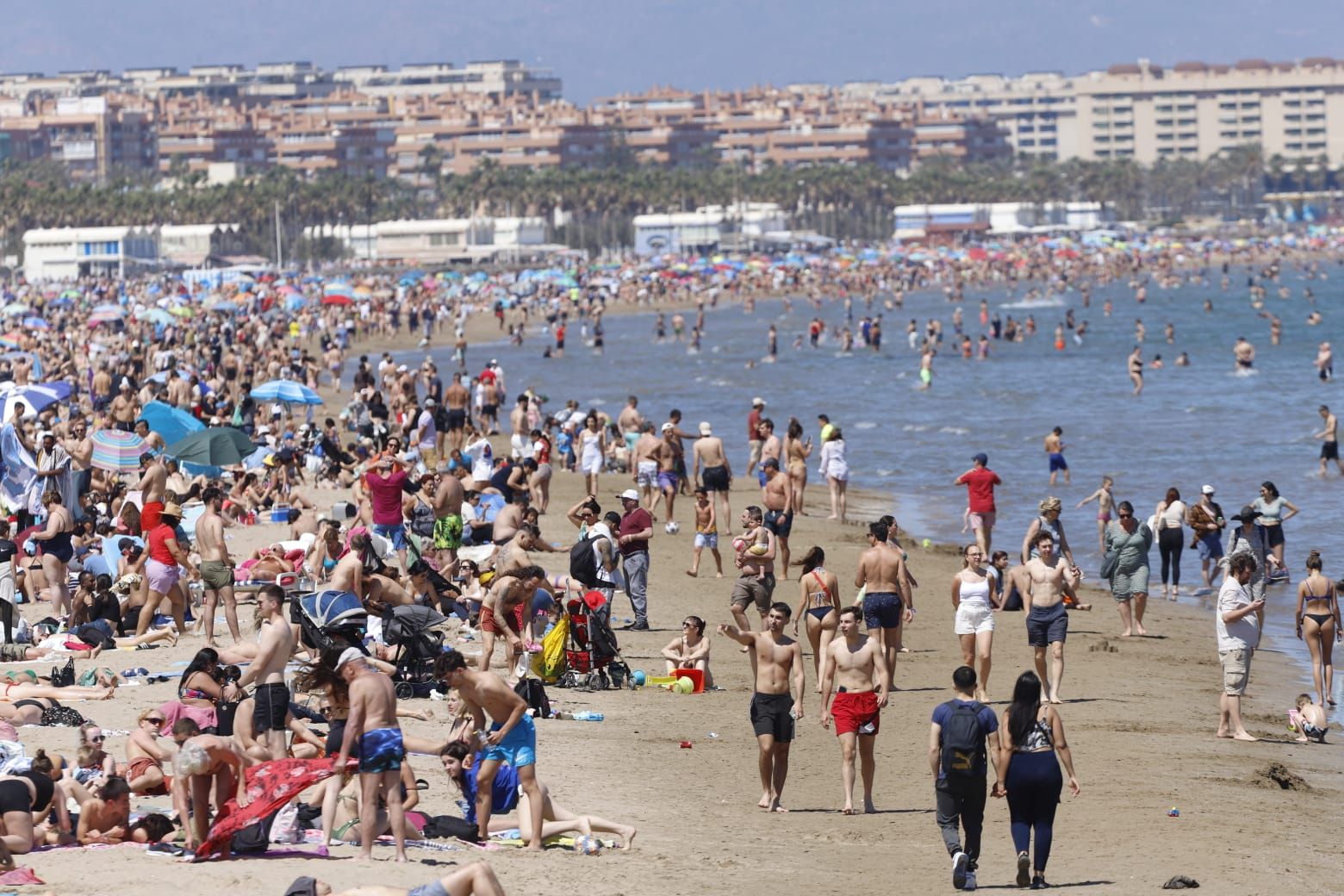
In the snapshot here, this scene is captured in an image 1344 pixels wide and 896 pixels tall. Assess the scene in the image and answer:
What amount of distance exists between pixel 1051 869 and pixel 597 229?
117255 millimetres

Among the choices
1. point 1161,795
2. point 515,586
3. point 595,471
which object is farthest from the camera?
point 595,471

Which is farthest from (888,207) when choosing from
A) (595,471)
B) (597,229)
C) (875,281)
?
(595,471)

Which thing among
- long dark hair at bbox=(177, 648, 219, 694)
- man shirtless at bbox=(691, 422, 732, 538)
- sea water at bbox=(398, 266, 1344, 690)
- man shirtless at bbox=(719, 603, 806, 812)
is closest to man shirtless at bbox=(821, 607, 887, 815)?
man shirtless at bbox=(719, 603, 806, 812)

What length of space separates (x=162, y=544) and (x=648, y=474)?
24.4ft

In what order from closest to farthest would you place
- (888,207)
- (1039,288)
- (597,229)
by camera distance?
(1039,288)
(597,229)
(888,207)

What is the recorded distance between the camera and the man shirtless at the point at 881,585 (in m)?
12.1

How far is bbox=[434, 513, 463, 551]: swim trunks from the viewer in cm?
1559

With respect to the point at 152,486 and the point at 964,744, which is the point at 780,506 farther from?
the point at 964,744

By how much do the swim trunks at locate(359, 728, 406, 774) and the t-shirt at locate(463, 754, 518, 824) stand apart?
80cm

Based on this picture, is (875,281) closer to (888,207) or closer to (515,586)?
(888,207)

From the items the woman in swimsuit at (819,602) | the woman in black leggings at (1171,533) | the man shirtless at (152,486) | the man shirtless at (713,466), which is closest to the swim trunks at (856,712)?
the woman in swimsuit at (819,602)

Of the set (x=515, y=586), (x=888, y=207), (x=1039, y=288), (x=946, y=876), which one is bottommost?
(x=946, y=876)

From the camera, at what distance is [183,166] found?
488 feet

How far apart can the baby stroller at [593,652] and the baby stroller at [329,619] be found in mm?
1522
